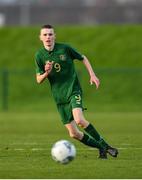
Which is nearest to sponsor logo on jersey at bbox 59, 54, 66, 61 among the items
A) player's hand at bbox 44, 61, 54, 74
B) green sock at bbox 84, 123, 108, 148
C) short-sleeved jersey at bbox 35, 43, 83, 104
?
short-sleeved jersey at bbox 35, 43, 83, 104

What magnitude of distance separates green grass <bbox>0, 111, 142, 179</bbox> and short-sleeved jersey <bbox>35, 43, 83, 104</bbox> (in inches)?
45.1

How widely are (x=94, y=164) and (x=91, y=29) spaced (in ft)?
110

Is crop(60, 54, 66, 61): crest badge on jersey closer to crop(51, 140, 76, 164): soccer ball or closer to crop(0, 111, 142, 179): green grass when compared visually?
crop(0, 111, 142, 179): green grass

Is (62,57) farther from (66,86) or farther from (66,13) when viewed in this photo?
(66,13)

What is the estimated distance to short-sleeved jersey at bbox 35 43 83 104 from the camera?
48.1ft

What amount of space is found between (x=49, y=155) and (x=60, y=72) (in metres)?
1.58

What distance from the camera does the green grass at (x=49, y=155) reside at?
12498 millimetres

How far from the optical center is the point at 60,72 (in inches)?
578

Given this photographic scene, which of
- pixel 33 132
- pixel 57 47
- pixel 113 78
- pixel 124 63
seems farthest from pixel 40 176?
pixel 124 63

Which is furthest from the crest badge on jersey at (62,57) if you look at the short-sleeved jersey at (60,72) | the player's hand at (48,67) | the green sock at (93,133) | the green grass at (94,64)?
the green grass at (94,64)

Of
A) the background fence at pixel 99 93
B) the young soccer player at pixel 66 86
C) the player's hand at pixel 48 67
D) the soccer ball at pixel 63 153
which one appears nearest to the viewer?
the soccer ball at pixel 63 153

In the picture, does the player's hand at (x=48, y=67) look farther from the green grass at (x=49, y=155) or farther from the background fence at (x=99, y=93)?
the background fence at (x=99, y=93)

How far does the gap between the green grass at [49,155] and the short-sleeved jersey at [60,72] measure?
115 centimetres

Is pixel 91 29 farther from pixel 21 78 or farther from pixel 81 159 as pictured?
pixel 81 159
